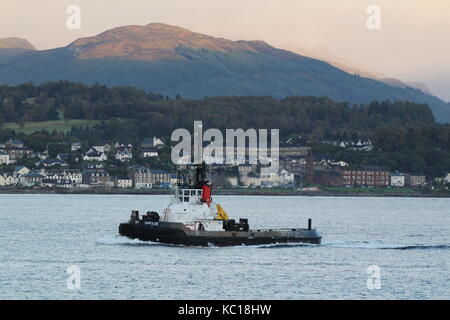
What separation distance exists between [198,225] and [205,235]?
77 cm

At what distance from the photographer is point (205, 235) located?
6856cm

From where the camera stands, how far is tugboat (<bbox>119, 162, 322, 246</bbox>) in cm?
6862

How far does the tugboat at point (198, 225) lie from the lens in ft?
225

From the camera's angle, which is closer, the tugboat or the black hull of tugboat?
the black hull of tugboat

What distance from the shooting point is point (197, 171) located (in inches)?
2746

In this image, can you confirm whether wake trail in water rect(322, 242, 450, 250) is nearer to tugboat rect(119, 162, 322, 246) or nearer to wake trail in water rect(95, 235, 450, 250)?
wake trail in water rect(95, 235, 450, 250)

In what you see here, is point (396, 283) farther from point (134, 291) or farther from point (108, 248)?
point (108, 248)

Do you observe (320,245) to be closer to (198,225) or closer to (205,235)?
(205,235)

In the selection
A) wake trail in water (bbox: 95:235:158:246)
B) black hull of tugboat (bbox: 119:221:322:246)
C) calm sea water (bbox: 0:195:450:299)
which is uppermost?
black hull of tugboat (bbox: 119:221:322:246)

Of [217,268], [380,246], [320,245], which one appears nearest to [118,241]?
[320,245]

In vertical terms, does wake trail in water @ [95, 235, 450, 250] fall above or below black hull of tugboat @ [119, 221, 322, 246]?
below

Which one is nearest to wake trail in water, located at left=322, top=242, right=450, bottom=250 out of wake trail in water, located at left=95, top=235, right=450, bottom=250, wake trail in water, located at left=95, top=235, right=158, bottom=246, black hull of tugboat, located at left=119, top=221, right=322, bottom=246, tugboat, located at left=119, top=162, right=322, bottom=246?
wake trail in water, located at left=95, top=235, right=450, bottom=250
